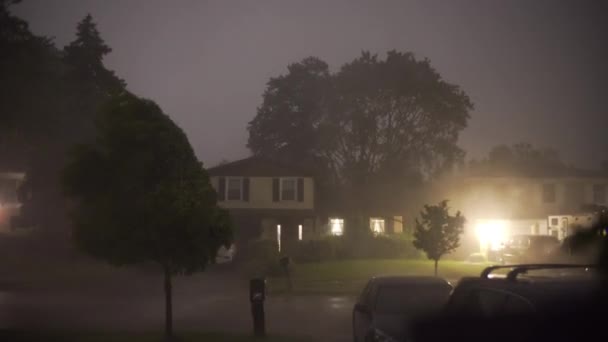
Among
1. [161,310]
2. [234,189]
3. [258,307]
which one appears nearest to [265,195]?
[234,189]

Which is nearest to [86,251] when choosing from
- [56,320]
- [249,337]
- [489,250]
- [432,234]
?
[249,337]

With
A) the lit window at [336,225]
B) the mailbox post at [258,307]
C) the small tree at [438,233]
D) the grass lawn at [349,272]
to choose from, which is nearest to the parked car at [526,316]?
the mailbox post at [258,307]

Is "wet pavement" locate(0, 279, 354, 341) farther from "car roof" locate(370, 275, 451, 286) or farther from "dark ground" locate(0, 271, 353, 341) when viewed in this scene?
"car roof" locate(370, 275, 451, 286)

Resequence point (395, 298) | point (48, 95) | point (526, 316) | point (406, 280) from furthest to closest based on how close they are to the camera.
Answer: point (48, 95)
point (406, 280)
point (395, 298)
point (526, 316)

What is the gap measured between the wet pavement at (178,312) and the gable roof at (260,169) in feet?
69.4

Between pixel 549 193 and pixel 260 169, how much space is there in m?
22.0

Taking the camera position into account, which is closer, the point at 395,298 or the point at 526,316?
the point at 526,316

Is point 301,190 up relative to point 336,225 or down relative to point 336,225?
up

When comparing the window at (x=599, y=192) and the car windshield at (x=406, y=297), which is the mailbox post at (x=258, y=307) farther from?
the window at (x=599, y=192)

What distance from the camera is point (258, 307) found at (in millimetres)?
15180

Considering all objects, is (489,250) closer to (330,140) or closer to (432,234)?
(432,234)

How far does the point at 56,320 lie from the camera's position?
742 inches

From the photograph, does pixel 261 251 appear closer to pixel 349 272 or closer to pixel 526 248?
pixel 349 272

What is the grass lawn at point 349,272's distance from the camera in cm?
2893
